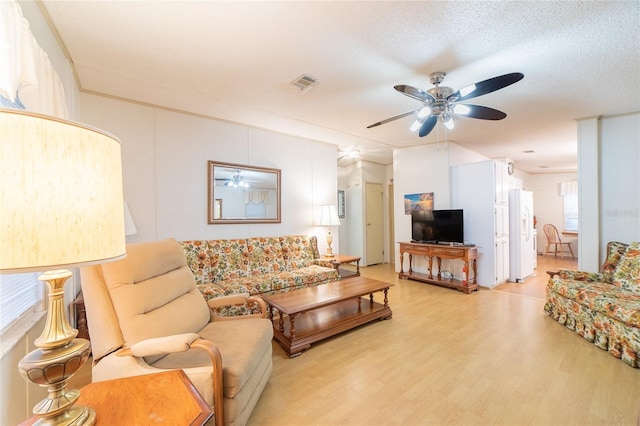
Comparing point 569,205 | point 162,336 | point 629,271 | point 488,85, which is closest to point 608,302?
point 629,271

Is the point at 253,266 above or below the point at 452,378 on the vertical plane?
above

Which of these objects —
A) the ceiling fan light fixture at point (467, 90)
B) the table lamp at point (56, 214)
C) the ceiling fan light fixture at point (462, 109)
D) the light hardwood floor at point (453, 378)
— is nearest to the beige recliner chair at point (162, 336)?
the light hardwood floor at point (453, 378)

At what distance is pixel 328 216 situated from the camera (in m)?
4.45

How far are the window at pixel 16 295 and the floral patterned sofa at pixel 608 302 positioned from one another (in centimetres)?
416

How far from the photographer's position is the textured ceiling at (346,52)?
1705 mm

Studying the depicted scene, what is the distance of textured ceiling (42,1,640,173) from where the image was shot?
1705 millimetres

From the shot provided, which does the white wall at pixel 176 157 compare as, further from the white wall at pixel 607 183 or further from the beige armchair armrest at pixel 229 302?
the white wall at pixel 607 183

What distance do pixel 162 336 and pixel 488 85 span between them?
276 centimetres

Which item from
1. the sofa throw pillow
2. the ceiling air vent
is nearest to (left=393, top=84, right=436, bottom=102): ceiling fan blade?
the ceiling air vent

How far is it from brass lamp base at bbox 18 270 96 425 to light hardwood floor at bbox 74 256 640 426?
1.14 meters

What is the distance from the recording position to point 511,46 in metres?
2.05

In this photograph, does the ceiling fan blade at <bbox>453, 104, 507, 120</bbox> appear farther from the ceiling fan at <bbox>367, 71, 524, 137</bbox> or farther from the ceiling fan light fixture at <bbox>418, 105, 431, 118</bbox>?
the ceiling fan light fixture at <bbox>418, 105, 431, 118</bbox>

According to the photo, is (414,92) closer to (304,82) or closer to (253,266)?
(304,82)

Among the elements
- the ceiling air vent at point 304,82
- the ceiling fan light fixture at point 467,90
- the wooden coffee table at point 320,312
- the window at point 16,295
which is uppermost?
the ceiling air vent at point 304,82
